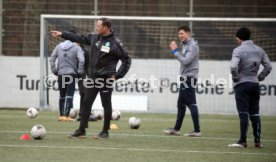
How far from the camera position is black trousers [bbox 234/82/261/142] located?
13.9 metres

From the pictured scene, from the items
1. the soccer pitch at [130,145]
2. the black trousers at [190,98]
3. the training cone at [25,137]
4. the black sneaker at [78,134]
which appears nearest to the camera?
the soccer pitch at [130,145]

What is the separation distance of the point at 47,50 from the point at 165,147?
11781 millimetres

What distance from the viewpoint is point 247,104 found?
548 inches

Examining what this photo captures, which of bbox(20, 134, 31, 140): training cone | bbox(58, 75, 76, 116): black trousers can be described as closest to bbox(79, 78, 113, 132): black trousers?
bbox(20, 134, 31, 140): training cone

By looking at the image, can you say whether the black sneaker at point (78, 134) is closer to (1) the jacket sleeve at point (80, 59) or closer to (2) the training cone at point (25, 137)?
(2) the training cone at point (25, 137)

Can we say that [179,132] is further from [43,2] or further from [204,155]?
[43,2]

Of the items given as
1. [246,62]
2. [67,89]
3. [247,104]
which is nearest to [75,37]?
[246,62]

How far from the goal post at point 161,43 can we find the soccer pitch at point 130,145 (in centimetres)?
492

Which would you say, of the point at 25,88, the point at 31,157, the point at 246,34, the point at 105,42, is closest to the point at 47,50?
the point at 25,88

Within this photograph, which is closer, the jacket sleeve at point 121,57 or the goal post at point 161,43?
the jacket sleeve at point 121,57

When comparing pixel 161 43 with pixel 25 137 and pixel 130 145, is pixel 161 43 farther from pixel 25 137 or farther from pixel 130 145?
pixel 130 145

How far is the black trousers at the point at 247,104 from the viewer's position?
13.9 metres

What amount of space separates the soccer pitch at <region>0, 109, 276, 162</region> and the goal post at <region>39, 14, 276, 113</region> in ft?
16.1

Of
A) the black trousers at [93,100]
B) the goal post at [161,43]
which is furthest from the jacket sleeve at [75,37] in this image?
the goal post at [161,43]
